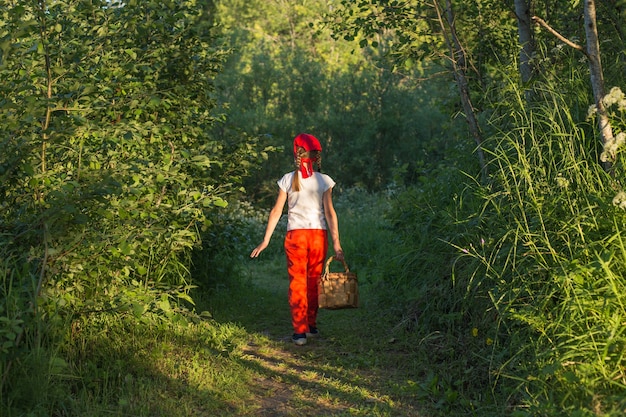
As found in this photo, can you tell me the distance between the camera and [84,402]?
523 centimetres

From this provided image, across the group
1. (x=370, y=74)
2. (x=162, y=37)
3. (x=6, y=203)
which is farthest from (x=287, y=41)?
(x=6, y=203)

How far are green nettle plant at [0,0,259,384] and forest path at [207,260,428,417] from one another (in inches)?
38.9

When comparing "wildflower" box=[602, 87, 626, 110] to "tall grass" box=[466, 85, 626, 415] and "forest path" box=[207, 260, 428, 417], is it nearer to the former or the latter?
"tall grass" box=[466, 85, 626, 415]

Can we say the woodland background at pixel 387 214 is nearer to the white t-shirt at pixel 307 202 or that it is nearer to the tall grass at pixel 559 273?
the tall grass at pixel 559 273

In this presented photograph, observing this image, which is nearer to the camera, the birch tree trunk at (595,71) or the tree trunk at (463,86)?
the birch tree trunk at (595,71)

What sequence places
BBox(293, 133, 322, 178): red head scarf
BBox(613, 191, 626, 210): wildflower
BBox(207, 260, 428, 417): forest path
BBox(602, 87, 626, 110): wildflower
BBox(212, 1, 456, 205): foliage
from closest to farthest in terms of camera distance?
BBox(613, 191, 626, 210): wildflower, BBox(602, 87, 626, 110): wildflower, BBox(207, 260, 428, 417): forest path, BBox(293, 133, 322, 178): red head scarf, BBox(212, 1, 456, 205): foliage

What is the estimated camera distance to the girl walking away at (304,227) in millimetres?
7699

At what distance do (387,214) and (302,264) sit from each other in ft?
5.71

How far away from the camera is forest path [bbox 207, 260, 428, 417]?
5.77 m

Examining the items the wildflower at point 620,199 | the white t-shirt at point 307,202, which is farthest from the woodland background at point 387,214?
the white t-shirt at point 307,202

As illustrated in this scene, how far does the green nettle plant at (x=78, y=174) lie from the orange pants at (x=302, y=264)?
38.7 inches

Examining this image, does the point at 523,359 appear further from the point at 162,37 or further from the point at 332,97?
the point at 332,97

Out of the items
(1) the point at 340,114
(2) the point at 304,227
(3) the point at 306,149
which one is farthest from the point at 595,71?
(1) the point at 340,114

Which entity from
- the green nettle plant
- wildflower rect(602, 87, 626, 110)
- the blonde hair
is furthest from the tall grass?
the green nettle plant
